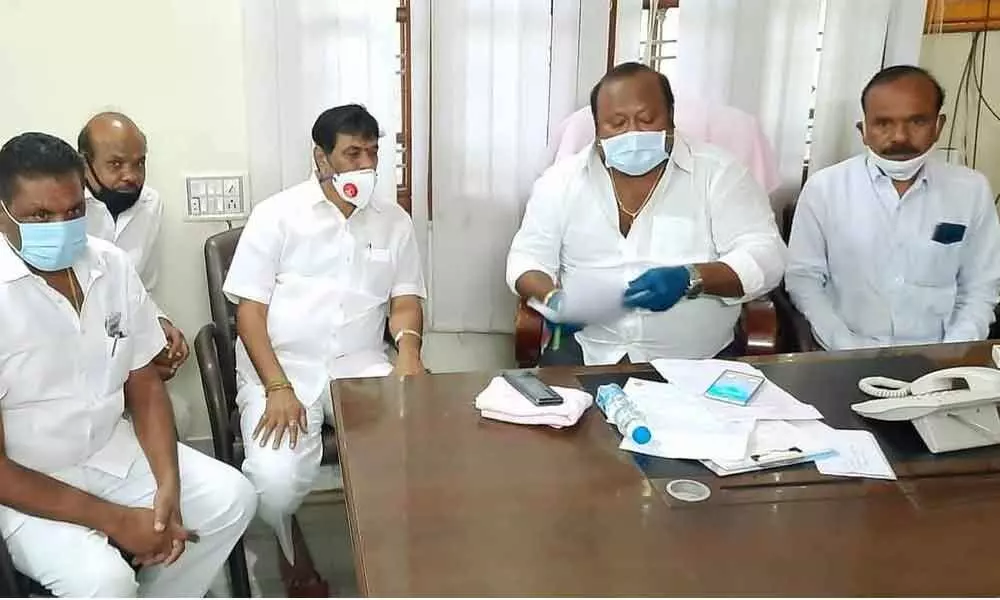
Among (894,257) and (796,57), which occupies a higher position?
(796,57)

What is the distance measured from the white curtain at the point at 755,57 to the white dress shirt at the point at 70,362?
1.70 meters

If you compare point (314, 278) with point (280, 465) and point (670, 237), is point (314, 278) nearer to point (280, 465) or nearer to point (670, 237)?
point (280, 465)

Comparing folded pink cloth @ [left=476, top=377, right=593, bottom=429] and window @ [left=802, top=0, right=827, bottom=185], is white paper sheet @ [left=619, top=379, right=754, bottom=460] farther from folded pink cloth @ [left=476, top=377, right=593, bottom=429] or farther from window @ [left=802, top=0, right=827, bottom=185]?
window @ [left=802, top=0, right=827, bottom=185]

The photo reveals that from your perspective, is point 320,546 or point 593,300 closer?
point 593,300

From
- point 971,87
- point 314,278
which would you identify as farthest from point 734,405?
point 971,87

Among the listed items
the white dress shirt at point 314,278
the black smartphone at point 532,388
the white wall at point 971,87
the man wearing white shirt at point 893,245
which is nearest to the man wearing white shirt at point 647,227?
the man wearing white shirt at point 893,245

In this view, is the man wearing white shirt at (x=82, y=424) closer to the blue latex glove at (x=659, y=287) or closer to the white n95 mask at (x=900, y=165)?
the blue latex glove at (x=659, y=287)

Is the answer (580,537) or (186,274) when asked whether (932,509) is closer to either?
(580,537)

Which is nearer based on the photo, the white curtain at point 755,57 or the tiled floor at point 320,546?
the tiled floor at point 320,546

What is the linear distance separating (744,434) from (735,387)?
7.5 inches

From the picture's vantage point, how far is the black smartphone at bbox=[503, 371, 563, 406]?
1.67m

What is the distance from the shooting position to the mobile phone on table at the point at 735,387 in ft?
5.53

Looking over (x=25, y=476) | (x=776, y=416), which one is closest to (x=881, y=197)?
(x=776, y=416)

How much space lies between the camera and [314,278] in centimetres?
239
